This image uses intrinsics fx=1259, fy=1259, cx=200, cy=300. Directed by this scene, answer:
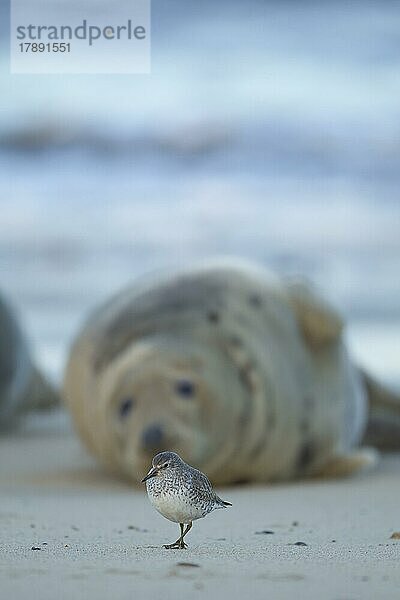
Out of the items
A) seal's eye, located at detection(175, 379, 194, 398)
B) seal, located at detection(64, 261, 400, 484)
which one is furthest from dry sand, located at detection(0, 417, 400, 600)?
seal's eye, located at detection(175, 379, 194, 398)

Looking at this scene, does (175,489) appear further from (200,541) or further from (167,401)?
(167,401)

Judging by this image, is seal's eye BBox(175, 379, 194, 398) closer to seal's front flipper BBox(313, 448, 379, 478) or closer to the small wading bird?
seal's front flipper BBox(313, 448, 379, 478)

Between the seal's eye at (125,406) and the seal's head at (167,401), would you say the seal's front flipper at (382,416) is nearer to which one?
the seal's head at (167,401)

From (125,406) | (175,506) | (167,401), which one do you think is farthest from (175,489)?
(125,406)

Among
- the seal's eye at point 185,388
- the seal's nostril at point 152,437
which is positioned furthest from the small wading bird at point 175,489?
the seal's eye at point 185,388

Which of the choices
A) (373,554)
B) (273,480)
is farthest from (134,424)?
(373,554)

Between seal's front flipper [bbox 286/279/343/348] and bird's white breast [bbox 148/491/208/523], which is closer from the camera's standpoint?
bird's white breast [bbox 148/491/208/523]

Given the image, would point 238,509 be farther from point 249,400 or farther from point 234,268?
point 234,268
